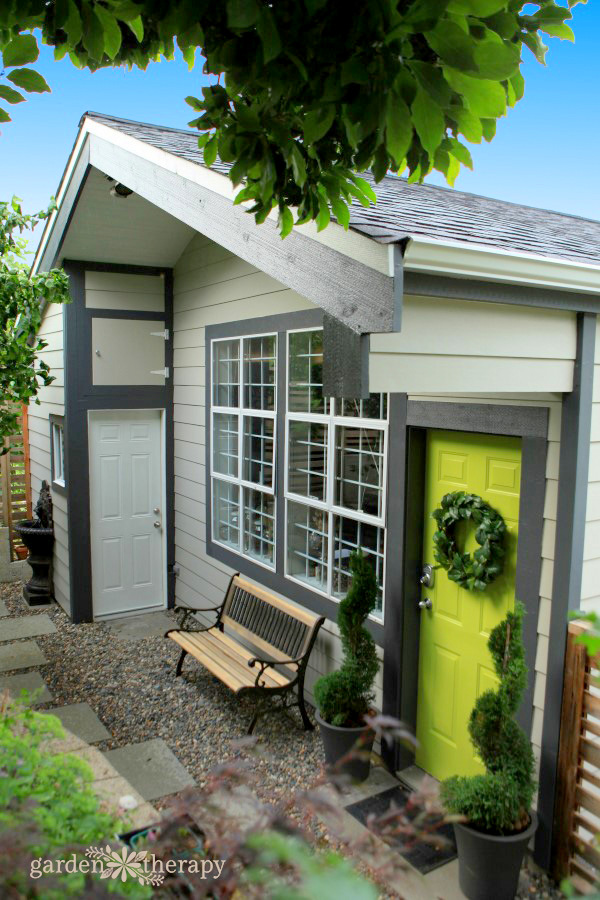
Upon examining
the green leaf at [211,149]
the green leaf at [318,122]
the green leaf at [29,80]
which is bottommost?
the green leaf at [318,122]

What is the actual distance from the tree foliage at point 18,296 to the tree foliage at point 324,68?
3.95 m

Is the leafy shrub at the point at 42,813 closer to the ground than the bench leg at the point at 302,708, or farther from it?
farther from it

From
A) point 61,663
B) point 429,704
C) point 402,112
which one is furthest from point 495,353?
point 61,663

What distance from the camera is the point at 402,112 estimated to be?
1.33 meters

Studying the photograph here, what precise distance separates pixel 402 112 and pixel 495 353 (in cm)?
167

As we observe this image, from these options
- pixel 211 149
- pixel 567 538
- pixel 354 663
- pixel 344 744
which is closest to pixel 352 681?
pixel 354 663

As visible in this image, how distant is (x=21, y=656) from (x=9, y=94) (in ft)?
19.8

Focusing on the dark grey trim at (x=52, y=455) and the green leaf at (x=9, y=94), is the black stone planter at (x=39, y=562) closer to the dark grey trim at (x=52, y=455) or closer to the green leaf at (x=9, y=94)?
the dark grey trim at (x=52, y=455)

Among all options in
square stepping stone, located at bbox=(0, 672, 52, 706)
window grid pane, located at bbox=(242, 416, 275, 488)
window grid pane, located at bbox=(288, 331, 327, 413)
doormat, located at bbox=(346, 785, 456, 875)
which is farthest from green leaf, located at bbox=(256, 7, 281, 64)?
square stepping stone, located at bbox=(0, 672, 52, 706)

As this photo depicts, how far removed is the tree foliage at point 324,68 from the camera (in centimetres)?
127

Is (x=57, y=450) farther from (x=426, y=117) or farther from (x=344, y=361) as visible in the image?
(x=426, y=117)

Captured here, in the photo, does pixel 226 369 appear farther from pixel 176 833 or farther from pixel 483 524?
pixel 176 833

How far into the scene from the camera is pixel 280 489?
587 centimetres

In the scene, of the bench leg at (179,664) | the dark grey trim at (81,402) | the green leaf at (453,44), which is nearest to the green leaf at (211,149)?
the green leaf at (453,44)
